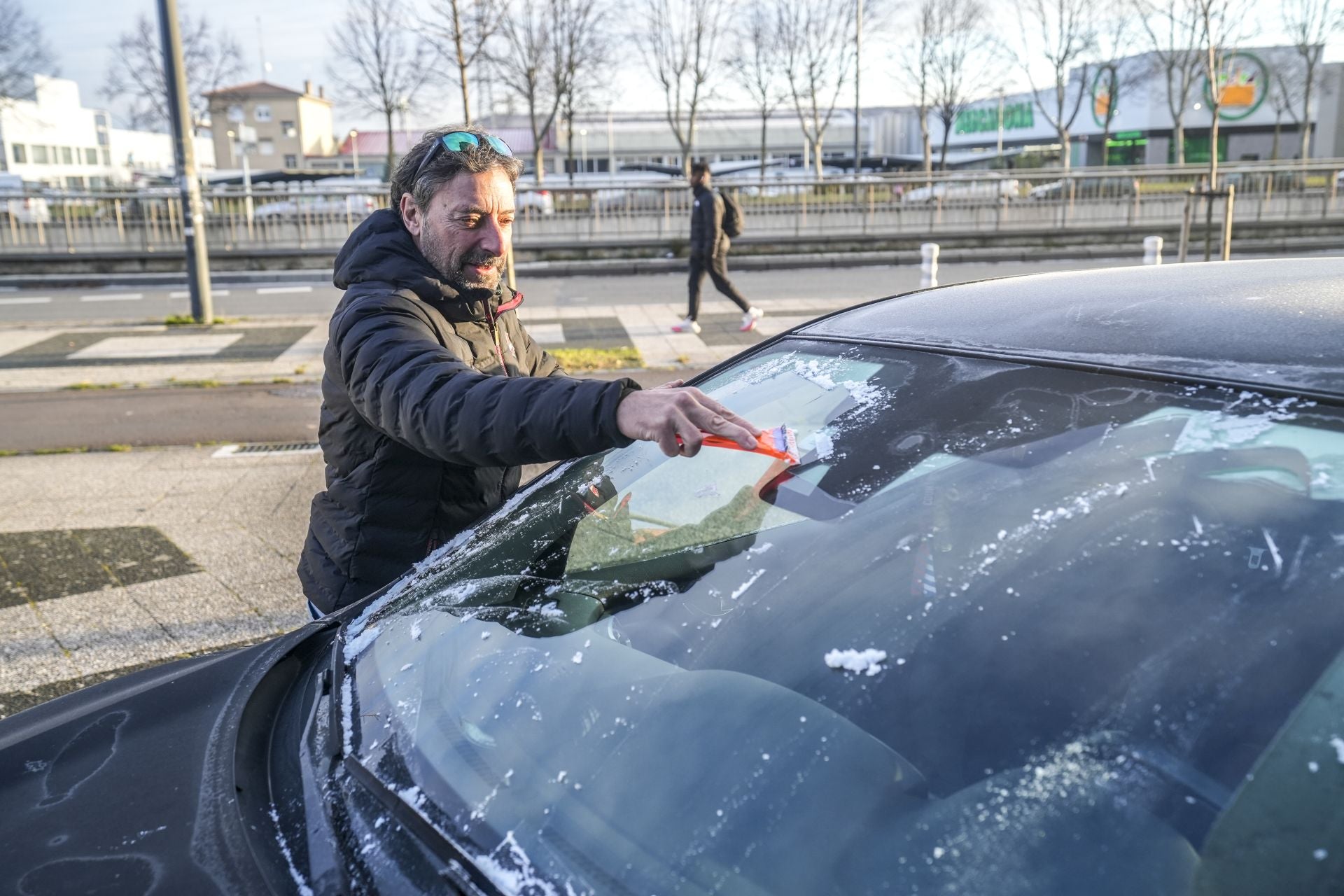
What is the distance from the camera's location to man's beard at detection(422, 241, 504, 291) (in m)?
2.39

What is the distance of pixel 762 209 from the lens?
20.3 metres

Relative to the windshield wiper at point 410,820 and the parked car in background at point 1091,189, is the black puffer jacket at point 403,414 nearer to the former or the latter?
the windshield wiper at point 410,820

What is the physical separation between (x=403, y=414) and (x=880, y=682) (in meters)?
1.06

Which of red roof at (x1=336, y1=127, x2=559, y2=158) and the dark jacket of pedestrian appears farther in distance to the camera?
red roof at (x1=336, y1=127, x2=559, y2=158)

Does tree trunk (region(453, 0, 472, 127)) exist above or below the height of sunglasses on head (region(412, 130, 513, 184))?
above

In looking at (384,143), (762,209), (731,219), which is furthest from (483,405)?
(384,143)

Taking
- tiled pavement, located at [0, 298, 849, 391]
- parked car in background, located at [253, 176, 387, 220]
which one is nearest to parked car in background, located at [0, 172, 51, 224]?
parked car in background, located at [253, 176, 387, 220]

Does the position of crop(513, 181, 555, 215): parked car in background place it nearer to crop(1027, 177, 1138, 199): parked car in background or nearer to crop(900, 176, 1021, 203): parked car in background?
crop(900, 176, 1021, 203): parked car in background

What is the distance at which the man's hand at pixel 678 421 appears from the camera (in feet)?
5.35

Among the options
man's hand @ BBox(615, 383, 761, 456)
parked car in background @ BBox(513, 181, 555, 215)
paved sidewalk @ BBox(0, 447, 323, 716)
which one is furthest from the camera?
parked car in background @ BBox(513, 181, 555, 215)

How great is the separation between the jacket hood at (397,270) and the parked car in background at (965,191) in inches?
755

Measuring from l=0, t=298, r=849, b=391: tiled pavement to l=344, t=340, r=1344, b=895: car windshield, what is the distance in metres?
8.28

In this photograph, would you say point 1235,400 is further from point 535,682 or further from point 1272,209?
point 1272,209

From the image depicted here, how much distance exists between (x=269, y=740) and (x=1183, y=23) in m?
30.7
